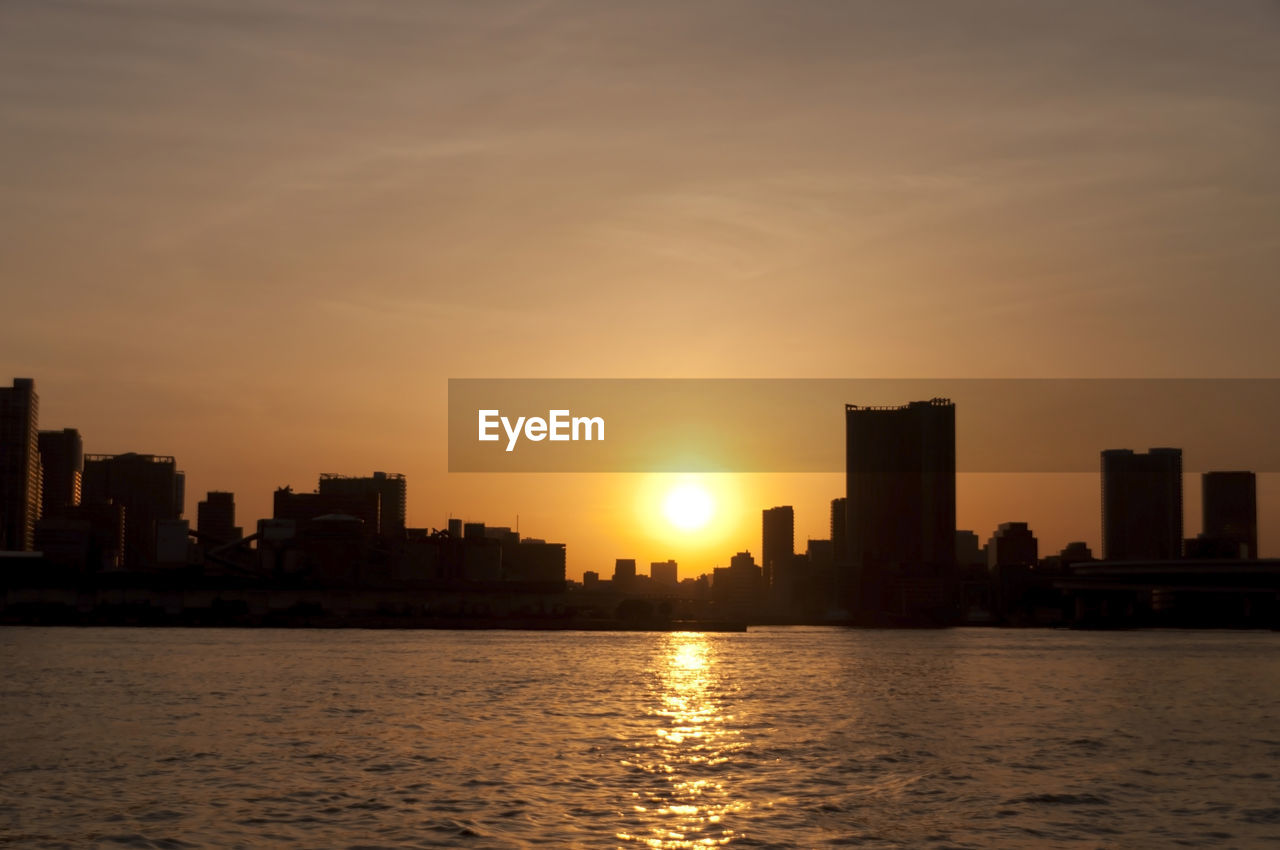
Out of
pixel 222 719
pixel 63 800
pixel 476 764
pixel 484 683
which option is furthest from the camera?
pixel 484 683

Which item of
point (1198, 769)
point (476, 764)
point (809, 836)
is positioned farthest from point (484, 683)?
point (809, 836)

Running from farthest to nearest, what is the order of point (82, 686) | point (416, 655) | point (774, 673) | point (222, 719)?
point (416, 655) → point (774, 673) → point (82, 686) → point (222, 719)

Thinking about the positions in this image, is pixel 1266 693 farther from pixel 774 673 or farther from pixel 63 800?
pixel 63 800

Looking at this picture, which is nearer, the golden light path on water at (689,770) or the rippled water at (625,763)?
the golden light path on water at (689,770)

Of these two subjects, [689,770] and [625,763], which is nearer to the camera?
[689,770]
